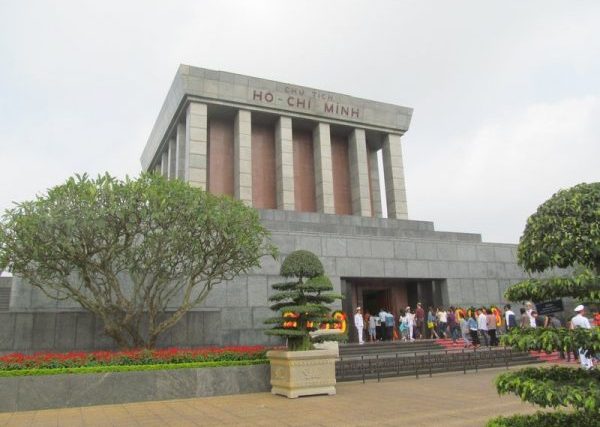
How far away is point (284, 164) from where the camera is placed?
28516mm

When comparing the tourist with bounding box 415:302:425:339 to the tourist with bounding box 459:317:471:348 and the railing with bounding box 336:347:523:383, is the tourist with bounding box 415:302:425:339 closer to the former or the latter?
the tourist with bounding box 459:317:471:348

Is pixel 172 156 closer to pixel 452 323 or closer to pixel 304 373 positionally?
pixel 452 323

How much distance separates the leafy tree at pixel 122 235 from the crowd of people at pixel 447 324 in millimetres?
8632

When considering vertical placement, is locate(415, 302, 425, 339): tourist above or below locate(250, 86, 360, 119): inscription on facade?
below

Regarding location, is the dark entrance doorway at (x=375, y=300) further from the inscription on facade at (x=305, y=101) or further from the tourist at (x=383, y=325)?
the inscription on facade at (x=305, y=101)

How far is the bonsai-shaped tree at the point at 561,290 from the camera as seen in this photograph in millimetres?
5809

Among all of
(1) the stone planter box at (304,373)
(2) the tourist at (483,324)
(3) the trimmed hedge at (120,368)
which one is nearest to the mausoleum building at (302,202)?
(2) the tourist at (483,324)

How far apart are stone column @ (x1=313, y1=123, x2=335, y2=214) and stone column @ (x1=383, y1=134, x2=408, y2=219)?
4173mm

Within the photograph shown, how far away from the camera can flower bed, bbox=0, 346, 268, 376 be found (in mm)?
11703

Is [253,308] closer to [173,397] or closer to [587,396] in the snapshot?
[173,397]

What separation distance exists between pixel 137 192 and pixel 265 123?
17631 millimetres

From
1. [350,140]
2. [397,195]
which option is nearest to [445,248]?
[397,195]

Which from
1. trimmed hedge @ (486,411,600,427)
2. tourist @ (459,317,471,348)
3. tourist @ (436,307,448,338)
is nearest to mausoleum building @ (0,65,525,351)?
tourist @ (436,307,448,338)

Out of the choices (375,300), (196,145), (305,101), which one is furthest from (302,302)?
(305,101)
